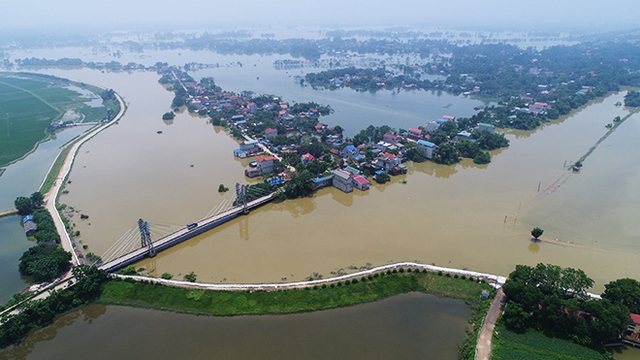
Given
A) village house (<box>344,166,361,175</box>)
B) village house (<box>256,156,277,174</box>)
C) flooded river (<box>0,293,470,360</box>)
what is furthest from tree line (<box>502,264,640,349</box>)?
village house (<box>256,156,277,174</box>)

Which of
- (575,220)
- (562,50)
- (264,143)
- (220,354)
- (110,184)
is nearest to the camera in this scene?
(220,354)

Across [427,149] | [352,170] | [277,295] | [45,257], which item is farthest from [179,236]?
[427,149]

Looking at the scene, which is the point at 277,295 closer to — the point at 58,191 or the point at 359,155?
the point at 359,155

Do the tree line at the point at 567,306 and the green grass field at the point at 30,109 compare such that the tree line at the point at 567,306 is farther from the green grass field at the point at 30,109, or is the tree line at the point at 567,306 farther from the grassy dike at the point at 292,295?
the green grass field at the point at 30,109

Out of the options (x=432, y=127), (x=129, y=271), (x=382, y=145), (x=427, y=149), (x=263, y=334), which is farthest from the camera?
(x=432, y=127)

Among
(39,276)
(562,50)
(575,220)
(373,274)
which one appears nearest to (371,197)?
(373,274)

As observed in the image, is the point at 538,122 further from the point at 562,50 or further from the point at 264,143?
the point at 562,50
